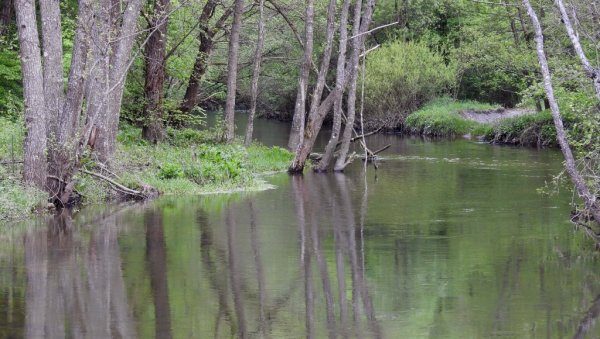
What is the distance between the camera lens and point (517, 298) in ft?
34.5

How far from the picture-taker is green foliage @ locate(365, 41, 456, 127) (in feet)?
152

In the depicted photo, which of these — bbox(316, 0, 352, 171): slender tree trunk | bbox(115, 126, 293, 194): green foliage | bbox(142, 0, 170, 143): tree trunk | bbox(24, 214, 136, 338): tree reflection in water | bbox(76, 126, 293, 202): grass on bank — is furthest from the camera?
bbox(142, 0, 170, 143): tree trunk

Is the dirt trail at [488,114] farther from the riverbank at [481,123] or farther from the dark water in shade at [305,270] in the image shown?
the dark water in shade at [305,270]

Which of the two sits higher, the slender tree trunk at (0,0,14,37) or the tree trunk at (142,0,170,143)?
the slender tree trunk at (0,0,14,37)

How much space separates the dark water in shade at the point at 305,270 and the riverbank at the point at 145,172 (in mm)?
740

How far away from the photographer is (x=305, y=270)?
12.2 m

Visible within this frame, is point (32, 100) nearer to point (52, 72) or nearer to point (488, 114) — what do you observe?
point (52, 72)

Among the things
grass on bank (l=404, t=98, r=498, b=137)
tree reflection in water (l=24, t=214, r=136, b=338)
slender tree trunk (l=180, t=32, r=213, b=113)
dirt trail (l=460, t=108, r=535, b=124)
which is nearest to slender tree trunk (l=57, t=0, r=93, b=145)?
tree reflection in water (l=24, t=214, r=136, b=338)

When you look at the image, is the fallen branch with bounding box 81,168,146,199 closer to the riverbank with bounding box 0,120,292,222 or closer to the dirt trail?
the riverbank with bounding box 0,120,292,222

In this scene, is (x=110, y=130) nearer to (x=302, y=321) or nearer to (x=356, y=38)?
(x=356, y=38)

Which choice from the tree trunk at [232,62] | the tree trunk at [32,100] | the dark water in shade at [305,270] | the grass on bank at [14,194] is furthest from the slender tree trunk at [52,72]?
the tree trunk at [232,62]

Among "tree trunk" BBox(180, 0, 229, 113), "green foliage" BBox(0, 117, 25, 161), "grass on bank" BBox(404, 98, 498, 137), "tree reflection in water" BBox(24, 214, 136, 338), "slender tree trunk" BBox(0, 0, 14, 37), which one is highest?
"slender tree trunk" BBox(0, 0, 14, 37)

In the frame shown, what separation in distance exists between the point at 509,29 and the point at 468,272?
104ft

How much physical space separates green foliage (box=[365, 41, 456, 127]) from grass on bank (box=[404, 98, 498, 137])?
0.87 m
